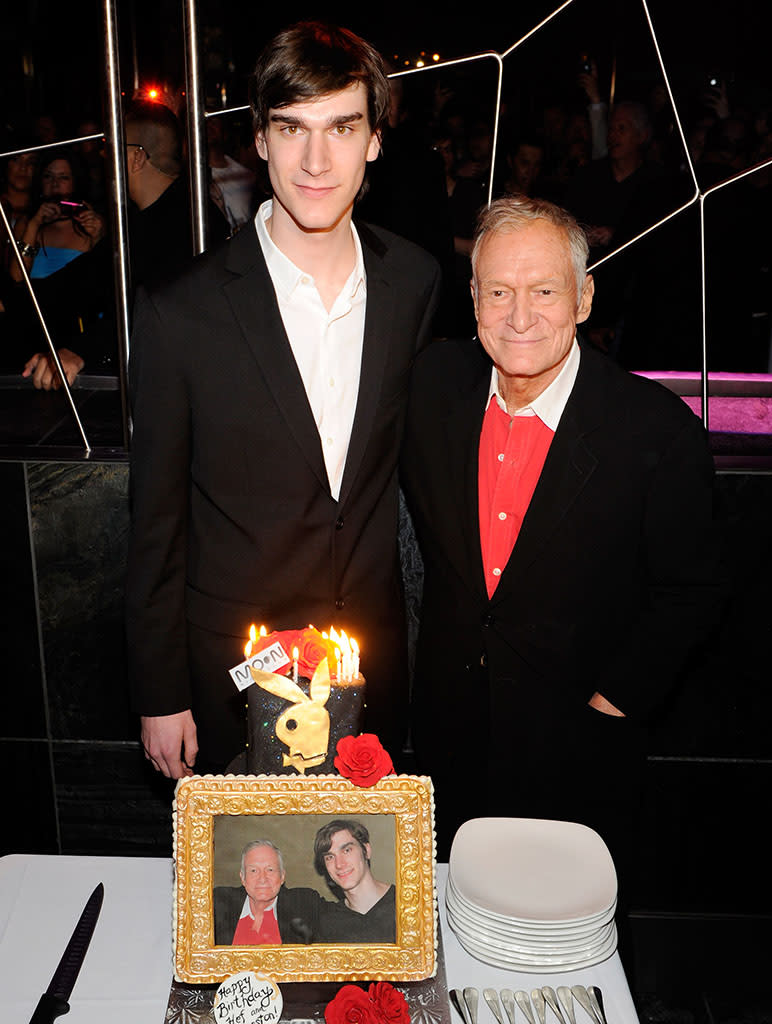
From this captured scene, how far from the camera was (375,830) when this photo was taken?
132cm

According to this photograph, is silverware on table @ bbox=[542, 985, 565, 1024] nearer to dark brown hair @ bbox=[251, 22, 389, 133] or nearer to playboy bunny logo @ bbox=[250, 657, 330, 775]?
playboy bunny logo @ bbox=[250, 657, 330, 775]

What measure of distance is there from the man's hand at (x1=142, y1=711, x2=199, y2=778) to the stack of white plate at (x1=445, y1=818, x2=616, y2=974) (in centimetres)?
63

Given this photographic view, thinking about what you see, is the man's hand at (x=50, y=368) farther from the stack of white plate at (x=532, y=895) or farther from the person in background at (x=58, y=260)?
the stack of white plate at (x=532, y=895)

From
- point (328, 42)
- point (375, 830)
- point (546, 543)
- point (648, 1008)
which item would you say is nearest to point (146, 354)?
point (328, 42)

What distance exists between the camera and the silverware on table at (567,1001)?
129 centimetres

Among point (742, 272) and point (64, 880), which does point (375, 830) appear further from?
point (742, 272)

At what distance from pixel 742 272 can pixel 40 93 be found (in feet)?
21.6

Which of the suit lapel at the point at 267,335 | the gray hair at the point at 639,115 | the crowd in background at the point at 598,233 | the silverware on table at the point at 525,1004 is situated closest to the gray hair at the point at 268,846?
the silverware on table at the point at 525,1004

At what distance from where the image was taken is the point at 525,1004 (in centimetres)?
131

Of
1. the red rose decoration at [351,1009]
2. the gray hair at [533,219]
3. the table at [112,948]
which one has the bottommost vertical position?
the table at [112,948]

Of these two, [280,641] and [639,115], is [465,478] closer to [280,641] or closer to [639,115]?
[280,641]

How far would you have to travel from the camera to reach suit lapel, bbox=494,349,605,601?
5.91ft

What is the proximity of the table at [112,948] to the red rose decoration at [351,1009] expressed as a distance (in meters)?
0.16

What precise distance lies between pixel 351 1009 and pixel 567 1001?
28cm
